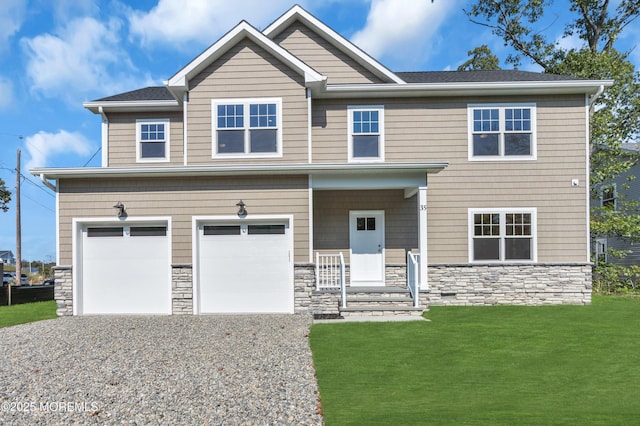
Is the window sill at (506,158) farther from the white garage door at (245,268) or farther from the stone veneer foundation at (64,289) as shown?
the stone veneer foundation at (64,289)

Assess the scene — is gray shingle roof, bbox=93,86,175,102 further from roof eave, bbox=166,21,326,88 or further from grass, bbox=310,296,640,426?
grass, bbox=310,296,640,426

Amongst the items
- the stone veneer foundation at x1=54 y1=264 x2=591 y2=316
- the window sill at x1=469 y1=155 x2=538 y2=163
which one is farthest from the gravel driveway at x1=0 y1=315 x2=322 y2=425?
the window sill at x1=469 y1=155 x2=538 y2=163

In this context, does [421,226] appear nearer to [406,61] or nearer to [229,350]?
[229,350]

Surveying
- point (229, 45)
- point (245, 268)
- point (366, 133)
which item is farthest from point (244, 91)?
point (245, 268)

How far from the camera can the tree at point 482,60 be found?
78.2 ft

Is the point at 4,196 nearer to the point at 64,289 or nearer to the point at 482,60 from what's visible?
the point at 64,289

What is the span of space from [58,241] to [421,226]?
8448 mm

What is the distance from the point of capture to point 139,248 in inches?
408

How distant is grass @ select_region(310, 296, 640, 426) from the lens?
13.6 feet

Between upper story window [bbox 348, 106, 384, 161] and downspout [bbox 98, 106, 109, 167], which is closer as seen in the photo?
upper story window [bbox 348, 106, 384, 161]

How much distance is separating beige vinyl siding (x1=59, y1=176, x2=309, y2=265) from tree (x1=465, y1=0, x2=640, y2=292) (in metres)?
11.1

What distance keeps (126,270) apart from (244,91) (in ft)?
17.0

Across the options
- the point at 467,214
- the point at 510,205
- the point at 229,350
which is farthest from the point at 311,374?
the point at 510,205

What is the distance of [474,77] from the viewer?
499 inches
